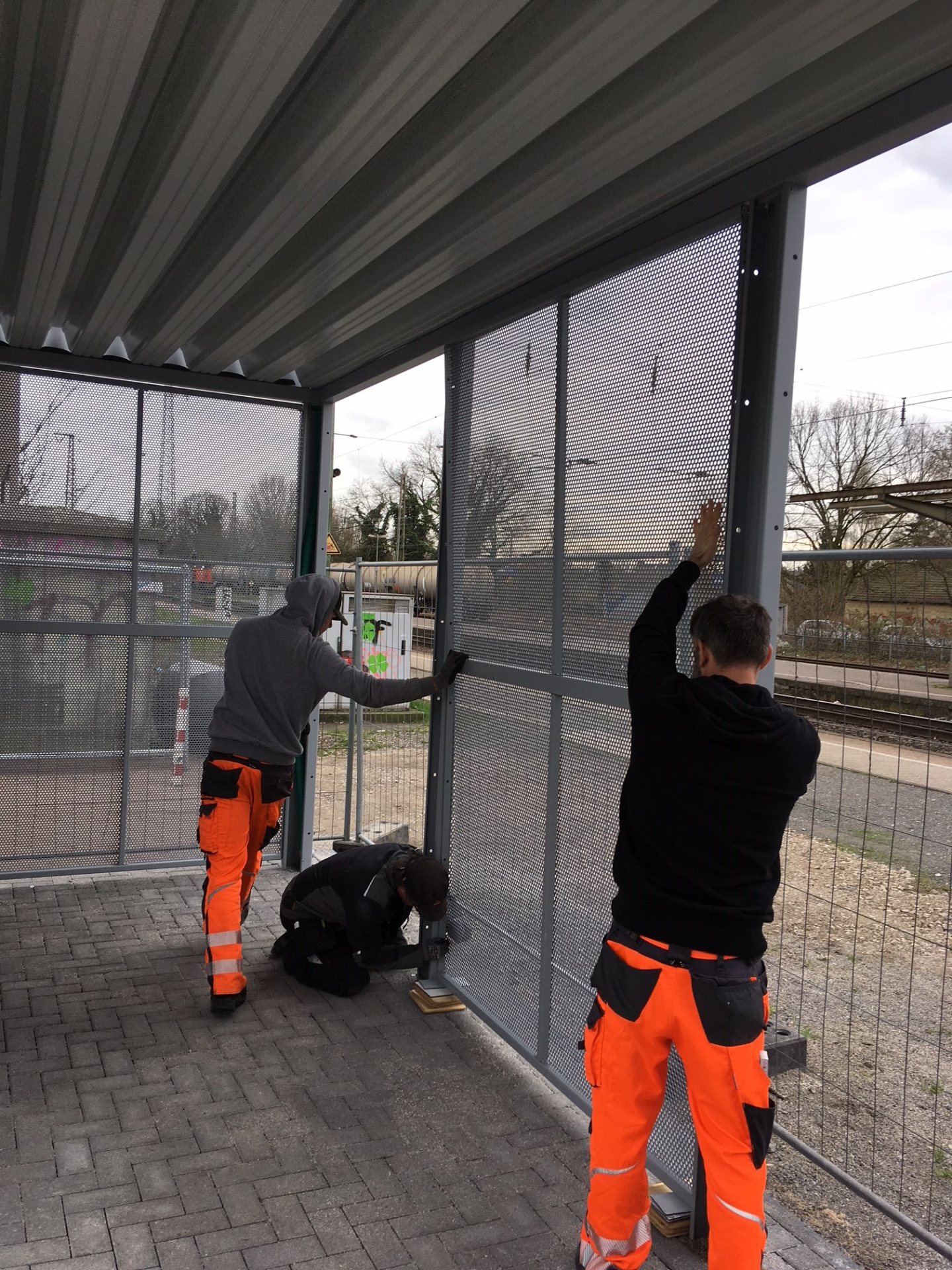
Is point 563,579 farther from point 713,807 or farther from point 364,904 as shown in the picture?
point 364,904

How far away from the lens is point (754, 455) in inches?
123

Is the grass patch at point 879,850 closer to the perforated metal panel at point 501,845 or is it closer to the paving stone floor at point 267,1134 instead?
the perforated metal panel at point 501,845

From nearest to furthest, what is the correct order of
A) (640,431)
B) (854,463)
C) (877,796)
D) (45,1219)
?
(45,1219), (640,431), (877,796), (854,463)

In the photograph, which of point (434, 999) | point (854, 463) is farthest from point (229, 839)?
point (854, 463)

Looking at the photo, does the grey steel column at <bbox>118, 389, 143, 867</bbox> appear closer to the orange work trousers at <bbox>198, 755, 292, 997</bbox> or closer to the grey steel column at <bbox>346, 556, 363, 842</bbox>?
the grey steel column at <bbox>346, 556, 363, 842</bbox>

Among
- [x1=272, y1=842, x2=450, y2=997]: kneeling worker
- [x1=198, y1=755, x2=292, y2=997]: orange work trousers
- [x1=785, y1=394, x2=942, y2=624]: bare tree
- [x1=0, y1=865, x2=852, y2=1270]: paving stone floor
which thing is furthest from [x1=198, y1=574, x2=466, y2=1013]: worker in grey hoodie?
[x1=785, y1=394, x2=942, y2=624]: bare tree

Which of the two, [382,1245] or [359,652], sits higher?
[359,652]

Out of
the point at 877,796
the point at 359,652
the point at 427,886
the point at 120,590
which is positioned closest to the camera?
the point at 877,796

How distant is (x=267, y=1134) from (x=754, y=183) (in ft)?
12.4

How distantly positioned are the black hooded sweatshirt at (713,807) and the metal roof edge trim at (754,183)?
156cm

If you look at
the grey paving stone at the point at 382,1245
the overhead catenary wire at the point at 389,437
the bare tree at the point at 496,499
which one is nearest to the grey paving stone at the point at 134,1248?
the grey paving stone at the point at 382,1245

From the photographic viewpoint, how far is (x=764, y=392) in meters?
3.07

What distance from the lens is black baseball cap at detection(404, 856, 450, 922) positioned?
4883mm

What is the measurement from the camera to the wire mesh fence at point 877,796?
357 centimetres
